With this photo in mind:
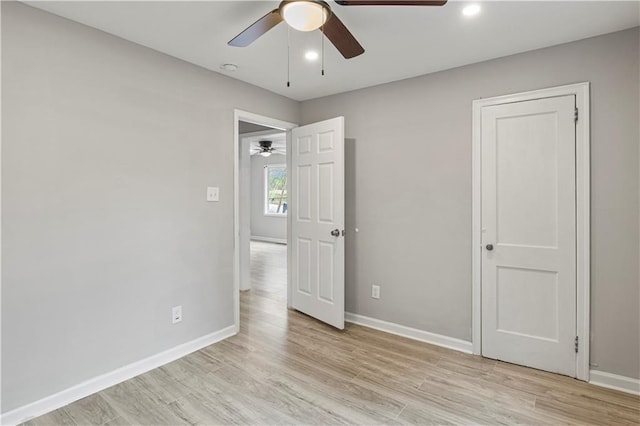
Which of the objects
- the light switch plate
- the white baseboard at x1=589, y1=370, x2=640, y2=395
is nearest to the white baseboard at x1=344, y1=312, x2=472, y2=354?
the white baseboard at x1=589, y1=370, x2=640, y2=395

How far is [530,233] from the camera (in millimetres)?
2596

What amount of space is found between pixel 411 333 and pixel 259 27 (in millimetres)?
2813

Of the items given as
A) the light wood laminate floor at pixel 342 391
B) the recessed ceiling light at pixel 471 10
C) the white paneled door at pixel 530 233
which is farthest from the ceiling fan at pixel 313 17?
the light wood laminate floor at pixel 342 391

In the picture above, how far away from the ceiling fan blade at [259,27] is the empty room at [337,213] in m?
0.02

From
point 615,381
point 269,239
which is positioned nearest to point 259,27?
point 615,381

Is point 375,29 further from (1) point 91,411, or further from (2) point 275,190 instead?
(2) point 275,190

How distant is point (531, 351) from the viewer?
103 inches

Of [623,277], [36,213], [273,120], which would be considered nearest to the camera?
[36,213]

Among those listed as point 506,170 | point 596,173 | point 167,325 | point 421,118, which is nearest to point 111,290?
point 167,325

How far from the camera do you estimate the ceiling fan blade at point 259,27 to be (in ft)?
5.63

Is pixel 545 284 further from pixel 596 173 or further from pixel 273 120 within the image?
pixel 273 120

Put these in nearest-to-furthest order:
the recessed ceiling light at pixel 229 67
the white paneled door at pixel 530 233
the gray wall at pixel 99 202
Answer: the gray wall at pixel 99 202 → the white paneled door at pixel 530 233 → the recessed ceiling light at pixel 229 67

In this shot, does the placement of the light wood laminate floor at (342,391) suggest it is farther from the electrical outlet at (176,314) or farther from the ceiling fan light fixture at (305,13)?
the ceiling fan light fixture at (305,13)

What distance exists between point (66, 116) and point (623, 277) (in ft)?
12.5
